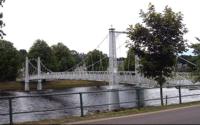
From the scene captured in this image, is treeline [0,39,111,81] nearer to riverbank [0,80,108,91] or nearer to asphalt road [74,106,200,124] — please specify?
riverbank [0,80,108,91]

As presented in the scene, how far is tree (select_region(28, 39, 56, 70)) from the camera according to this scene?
129 metres

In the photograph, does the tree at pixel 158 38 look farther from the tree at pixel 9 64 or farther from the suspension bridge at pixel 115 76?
the tree at pixel 9 64

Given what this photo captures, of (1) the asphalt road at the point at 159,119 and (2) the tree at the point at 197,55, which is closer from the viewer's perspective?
(1) the asphalt road at the point at 159,119

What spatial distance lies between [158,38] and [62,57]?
11634 cm

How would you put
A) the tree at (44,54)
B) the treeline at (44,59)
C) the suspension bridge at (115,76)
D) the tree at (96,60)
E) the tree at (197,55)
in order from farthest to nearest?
the tree at (44,54) < the treeline at (44,59) < the tree at (96,60) < the suspension bridge at (115,76) < the tree at (197,55)

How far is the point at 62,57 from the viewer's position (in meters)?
138

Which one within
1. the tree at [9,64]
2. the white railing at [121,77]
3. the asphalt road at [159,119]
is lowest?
the asphalt road at [159,119]

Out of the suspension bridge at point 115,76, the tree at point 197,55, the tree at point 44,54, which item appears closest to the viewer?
the tree at point 197,55

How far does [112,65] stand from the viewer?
41.0 m

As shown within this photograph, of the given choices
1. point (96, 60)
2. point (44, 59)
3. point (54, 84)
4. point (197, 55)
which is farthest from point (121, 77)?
point (44, 59)

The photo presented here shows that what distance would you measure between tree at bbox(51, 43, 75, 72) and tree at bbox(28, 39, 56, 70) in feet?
7.57

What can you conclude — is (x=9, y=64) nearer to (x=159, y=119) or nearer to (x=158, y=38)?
(x=158, y=38)

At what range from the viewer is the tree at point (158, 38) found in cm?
2258

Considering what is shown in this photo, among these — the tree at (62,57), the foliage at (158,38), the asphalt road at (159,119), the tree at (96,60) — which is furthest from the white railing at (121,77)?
the asphalt road at (159,119)
